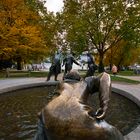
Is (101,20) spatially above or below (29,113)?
above

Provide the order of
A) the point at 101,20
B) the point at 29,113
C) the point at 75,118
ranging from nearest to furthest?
the point at 75,118 < the point at 29,113 < the point at 101,20

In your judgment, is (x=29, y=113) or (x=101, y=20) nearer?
(x=29, y=113)

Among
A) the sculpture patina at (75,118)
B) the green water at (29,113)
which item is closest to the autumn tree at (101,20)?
the green water at (29,113)

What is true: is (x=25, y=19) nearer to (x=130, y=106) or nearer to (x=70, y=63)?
(x=70, y=63)

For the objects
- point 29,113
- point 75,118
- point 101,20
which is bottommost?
point 29,113

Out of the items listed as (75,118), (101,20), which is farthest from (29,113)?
(101,20)

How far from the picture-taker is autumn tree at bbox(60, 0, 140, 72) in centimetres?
3762

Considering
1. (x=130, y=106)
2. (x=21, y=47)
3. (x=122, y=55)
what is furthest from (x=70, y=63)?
(x=122, y=55)

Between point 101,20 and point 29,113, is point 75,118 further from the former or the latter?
point 101,20

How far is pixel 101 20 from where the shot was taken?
39156 millimetres

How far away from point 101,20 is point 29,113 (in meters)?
28.3

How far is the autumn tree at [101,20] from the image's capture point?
37.6m

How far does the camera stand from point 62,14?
43250 mm

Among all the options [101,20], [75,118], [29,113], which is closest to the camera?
[75,118]
